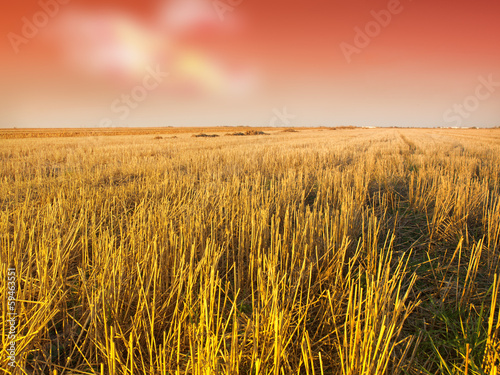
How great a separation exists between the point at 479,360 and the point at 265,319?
3.26 ft

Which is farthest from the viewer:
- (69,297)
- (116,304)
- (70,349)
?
(69,297)

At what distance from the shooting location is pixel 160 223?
254 centimetres

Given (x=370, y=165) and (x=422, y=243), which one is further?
(x=370, y=165)

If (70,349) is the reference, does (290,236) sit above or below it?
above

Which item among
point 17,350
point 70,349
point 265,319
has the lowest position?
point 70,349

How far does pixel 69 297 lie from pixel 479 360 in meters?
2.32

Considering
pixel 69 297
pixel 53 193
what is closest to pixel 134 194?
pixel 53 193

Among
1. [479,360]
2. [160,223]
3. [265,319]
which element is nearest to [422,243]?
[479,360]

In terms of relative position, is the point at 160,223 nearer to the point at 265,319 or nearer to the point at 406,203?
the point at 265,319

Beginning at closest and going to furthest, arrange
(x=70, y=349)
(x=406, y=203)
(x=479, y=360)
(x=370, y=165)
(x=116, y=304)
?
(x=479, y=360)
(x=70, y=349)
(x=116, y=304)
(x=406, y=203)
(x=370, y=165)

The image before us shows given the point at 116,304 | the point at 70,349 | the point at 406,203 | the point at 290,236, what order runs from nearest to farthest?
1. the point at 70,349
2. the point at 116,304
3. the point at 290,236
4. the point at 406,203

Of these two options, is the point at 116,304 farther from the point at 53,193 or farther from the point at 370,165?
the point at 370,165

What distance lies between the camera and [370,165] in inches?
248

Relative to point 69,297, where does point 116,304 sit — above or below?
above
